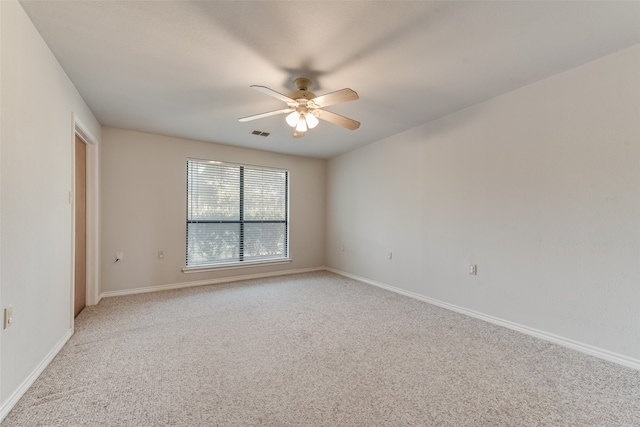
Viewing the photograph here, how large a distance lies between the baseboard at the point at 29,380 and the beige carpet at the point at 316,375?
33mm

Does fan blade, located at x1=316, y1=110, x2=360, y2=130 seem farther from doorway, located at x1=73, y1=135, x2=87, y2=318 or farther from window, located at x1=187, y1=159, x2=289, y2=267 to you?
doorway, located at x1=73, y1=135, x2=87, y2=318

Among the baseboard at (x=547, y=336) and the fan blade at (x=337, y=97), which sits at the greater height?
the fan blade at (x=337, y=97)

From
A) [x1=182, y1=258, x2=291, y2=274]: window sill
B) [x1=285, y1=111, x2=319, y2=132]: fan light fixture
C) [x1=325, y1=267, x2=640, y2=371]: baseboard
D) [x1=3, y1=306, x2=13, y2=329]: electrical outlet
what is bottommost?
[x1=325, y1=267, x2=640, y2=371]: baseboard

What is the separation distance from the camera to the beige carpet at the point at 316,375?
1581 mm

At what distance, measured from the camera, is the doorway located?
3096 mm

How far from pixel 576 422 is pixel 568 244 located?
1497 mm

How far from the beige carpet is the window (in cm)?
159

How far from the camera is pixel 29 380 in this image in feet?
5.93

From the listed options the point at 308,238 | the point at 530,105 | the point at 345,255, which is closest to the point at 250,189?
the point at 308,238

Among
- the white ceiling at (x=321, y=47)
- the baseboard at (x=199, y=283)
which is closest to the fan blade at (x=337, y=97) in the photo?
the white ceiling at (x=321, y=47)

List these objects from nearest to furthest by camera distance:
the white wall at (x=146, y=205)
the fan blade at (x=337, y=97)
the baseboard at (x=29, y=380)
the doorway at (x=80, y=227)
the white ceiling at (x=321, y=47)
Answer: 1. the baseboard at (x=29, y=380)
2. the white ceiling at (x=321, y=47)
3. the fan blade at (x=337, y=97)
4. the doorway at (x=80, y=227)
5. the white wall at (x=146, y=205)

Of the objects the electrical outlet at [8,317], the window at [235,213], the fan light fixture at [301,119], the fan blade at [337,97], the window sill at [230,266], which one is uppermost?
the fan blade at [337,97]

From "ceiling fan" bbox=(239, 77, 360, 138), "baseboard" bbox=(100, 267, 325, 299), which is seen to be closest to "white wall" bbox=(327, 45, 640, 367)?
"ceiling fan" bbox=(239, 77, 360, 138)

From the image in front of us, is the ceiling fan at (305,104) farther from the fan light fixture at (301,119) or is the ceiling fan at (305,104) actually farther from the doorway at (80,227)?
the doorway at (80,227)
